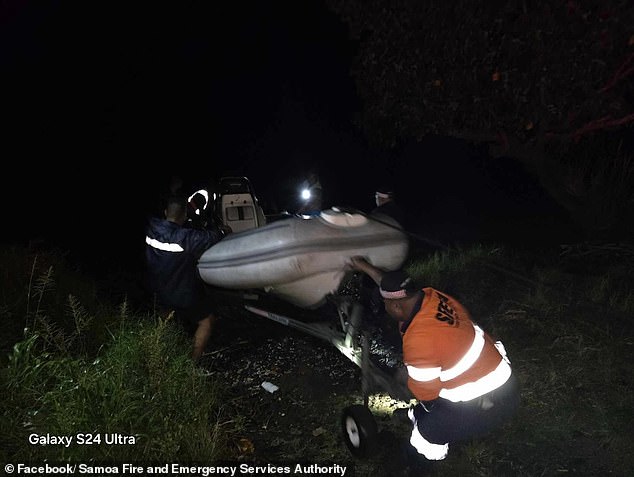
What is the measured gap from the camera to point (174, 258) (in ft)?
12.6

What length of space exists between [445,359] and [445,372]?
7cm

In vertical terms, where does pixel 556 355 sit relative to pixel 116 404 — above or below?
below

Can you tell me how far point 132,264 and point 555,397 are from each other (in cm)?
661

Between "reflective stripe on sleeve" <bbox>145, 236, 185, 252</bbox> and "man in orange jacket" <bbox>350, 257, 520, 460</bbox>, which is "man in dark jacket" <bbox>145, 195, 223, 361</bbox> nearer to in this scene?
"reflective stripe on sleeve" <bbox>145, 236, 185, 252</bbox>

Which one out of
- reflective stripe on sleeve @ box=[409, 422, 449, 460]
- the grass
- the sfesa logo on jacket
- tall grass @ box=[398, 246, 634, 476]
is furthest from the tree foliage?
reflective stripe on sleeve @ box=[409, 422, 449, 460]

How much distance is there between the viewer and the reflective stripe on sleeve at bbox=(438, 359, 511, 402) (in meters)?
2.37

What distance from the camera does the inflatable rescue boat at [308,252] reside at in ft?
10.6

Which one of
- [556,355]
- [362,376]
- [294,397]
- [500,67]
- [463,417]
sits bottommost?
[294,397]

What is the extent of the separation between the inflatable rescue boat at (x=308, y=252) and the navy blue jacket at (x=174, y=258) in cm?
32

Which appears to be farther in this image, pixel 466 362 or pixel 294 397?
pixel 294 397

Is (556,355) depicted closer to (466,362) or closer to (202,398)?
(466,362)

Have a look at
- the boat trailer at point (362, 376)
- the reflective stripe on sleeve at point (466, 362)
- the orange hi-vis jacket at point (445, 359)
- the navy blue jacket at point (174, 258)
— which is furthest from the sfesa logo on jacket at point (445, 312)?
the navy blue jacket at point (174, 258)

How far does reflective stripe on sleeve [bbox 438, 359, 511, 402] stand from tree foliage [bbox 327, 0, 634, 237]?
5.00m

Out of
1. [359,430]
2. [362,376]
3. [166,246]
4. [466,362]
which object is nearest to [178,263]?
[166,246]
